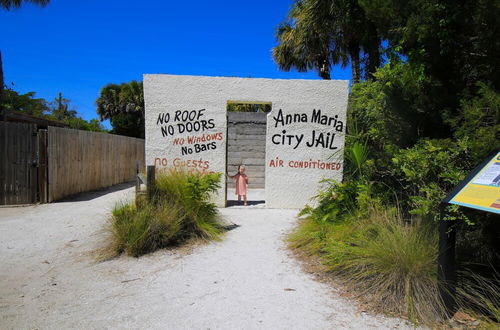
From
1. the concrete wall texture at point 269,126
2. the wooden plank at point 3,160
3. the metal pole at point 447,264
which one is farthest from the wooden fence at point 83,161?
the metal pole at point 447,264

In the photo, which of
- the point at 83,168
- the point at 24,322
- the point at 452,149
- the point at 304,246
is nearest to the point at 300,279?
the point at 304,246

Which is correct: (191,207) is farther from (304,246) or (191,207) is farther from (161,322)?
(161,322)

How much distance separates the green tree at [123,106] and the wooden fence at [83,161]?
14.5 meters

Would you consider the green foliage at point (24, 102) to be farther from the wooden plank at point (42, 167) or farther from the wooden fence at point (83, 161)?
the wooden plank at point (42, 167)

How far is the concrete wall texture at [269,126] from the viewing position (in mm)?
8305

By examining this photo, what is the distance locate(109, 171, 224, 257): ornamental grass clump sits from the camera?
16.4ft

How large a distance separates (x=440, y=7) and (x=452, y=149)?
1.56 metres

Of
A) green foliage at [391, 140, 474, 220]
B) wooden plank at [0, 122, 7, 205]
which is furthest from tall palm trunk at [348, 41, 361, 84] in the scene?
wooden plank at [0, 122, 7, 205]

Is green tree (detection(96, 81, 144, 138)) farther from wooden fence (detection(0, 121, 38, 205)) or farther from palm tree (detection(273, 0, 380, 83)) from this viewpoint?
wooden fence (detection(0, 121, 38, 205))

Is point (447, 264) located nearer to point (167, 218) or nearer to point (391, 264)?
point (391, 264)

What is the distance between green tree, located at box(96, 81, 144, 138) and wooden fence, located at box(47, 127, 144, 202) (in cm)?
1447

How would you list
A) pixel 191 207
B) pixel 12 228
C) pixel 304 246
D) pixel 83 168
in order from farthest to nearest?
1. pixel 83 168
2. pixel 12 228
3. pixel 191 207
4. pixel 304 246

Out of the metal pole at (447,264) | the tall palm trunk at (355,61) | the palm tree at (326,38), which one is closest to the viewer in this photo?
the metal pole at (447,264)

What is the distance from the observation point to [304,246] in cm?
516
